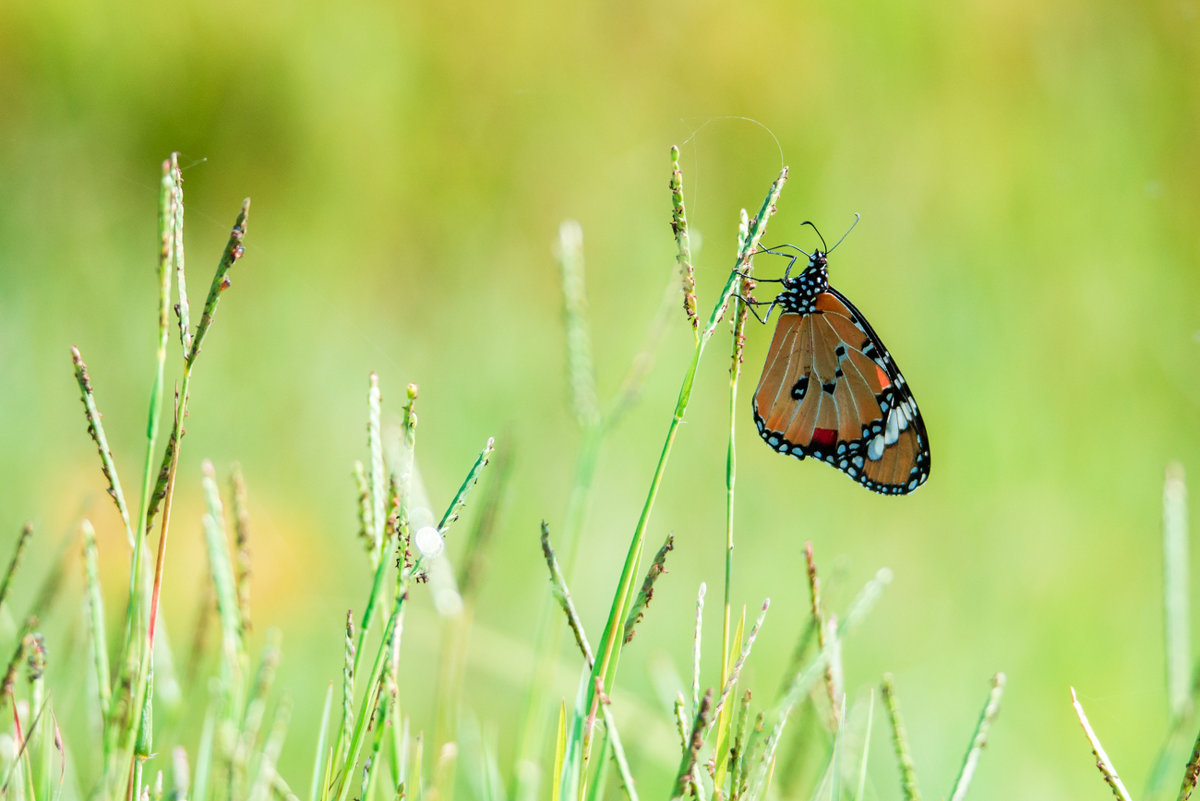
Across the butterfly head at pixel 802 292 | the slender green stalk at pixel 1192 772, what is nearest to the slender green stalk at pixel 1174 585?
the slender green stalk at pixel 1192 772

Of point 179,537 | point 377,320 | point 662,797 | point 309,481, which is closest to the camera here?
point 662,797

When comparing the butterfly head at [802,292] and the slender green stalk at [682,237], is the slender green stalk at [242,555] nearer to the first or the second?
the slender green stalk at [682,237]

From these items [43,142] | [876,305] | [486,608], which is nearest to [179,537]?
[486,608]

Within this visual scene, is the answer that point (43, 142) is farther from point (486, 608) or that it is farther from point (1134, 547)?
point (1134, 547)

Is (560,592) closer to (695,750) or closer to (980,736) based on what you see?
(695,750)

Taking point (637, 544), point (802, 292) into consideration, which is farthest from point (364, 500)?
point (802, 292)

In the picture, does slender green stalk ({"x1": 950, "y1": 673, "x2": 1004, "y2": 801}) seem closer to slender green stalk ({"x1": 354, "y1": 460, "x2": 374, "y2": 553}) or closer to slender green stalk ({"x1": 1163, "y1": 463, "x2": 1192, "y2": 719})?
slender green stalk ({"x1": 1163, "y1": 463, "x2": 1192, "y2": 719})
